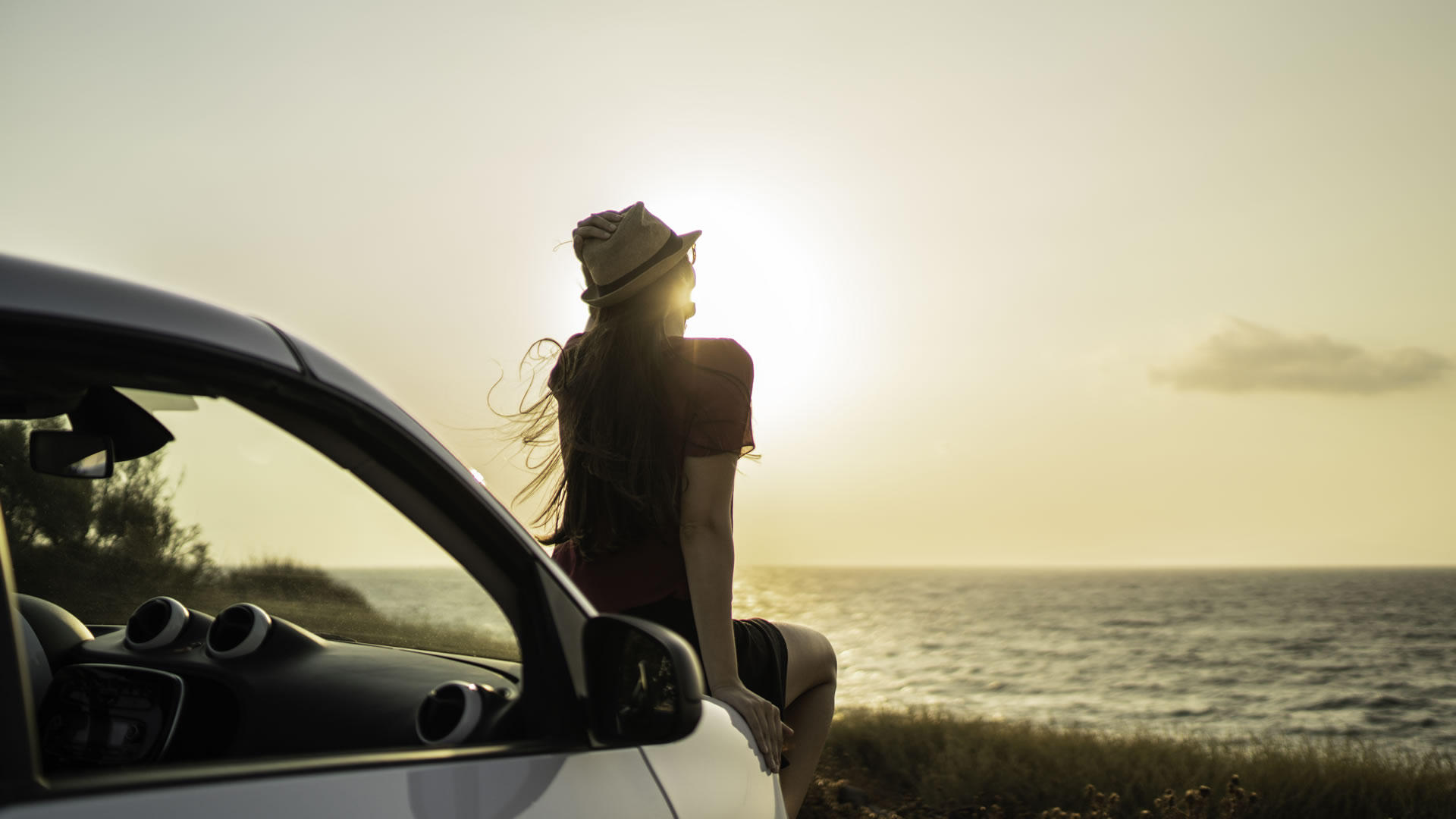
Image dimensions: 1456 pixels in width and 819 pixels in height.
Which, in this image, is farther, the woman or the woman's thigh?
the woman's thigh

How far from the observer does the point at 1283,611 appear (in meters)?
67.8

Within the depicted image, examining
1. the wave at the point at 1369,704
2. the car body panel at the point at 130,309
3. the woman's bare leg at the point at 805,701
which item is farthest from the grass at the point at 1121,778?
the wave at the point at 1369,704

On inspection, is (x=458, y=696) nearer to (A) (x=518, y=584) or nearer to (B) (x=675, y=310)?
(A) (x=518, y=584)

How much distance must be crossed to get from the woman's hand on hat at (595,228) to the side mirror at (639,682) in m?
1.57

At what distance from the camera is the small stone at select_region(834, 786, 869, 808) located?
6590 mm

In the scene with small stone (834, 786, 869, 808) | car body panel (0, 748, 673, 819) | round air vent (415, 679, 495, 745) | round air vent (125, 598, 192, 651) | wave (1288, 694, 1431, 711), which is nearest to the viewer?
car body panel (0, 748, 673, 819)

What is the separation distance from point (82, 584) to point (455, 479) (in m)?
1.55

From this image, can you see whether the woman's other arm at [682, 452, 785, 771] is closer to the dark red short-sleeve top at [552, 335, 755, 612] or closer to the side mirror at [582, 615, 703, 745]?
the dark red short-sleeve top at [552, 335, 755, 612]

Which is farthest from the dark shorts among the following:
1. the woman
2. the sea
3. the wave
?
the wave

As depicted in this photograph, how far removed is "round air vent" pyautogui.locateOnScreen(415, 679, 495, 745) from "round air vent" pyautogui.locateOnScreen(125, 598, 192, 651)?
2.73ft

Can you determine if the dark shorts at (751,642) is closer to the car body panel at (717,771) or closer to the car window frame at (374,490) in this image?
the car body panel at (717,771)

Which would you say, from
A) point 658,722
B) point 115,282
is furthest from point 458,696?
point 115,282

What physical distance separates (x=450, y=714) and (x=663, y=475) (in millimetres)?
1100

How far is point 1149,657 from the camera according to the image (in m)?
41.4
